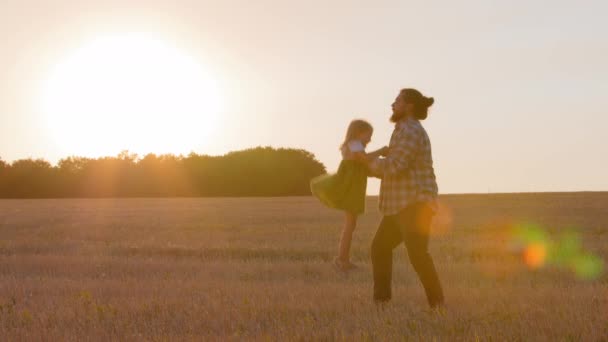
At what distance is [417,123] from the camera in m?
6.60

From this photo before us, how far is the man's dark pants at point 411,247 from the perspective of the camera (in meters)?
6.55

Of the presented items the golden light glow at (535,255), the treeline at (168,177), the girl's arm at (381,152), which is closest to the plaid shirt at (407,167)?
the girl's arm at (381,152)

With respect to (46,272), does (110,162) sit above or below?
above

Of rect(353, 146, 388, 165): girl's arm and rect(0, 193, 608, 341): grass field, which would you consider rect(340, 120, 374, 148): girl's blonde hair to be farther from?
rect(353, 146, 388, 165): girl's arm

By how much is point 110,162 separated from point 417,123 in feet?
216

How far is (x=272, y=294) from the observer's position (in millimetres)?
7918

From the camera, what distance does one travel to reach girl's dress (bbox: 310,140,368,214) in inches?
358

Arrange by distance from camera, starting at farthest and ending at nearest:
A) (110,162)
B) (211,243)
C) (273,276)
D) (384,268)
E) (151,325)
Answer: (110,162), (211,243), (273,276), (384,268), (151,325)

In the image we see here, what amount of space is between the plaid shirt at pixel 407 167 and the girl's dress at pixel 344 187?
2276mm

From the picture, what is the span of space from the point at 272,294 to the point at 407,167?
2388 millimetres

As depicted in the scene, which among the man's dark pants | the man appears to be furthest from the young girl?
the man

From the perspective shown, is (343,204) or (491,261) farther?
(491,261)

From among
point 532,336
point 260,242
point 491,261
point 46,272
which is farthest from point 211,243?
point 532,336

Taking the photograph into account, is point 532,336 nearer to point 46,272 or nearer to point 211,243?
point 46,272
